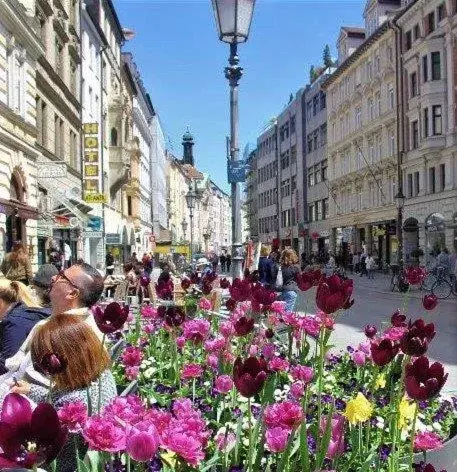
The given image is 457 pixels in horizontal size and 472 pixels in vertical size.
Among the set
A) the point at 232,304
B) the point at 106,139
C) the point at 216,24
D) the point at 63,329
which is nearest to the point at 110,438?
the point at 63,329

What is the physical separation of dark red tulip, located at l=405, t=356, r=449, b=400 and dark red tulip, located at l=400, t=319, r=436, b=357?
496 mm

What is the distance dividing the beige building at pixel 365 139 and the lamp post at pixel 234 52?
34.1m

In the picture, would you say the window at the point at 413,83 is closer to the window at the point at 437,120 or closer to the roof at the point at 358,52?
the window at the point at 437,120

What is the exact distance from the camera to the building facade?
59.8 metres

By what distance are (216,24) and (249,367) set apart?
6923 mm

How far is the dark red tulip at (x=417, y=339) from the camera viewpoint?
277 cm

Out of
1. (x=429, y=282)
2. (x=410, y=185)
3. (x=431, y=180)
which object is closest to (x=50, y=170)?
(x=429, y=282)

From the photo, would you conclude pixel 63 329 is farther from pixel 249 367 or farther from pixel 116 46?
pixel 116 46

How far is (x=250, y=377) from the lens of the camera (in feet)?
7.06

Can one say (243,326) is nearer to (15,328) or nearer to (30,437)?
(30,437)

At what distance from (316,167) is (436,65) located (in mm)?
26724

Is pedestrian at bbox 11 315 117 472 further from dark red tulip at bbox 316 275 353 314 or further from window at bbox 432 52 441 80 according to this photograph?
window at bbox 432 52 441 80

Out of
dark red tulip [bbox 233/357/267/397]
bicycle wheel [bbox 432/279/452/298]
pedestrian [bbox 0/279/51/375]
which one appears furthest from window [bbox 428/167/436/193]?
dark red tulip [bbox 233/357/267/397]

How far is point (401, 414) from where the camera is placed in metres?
2.85
